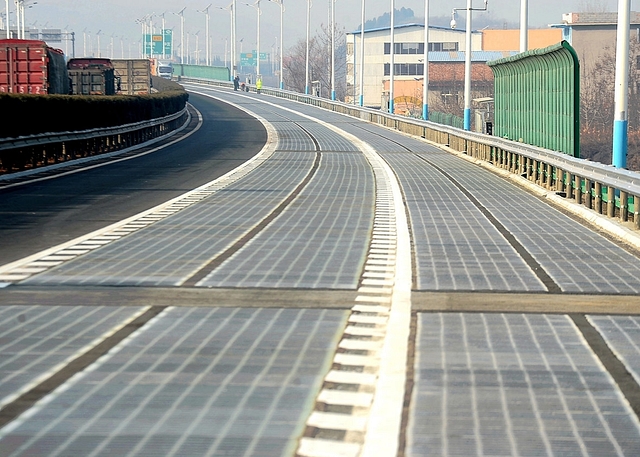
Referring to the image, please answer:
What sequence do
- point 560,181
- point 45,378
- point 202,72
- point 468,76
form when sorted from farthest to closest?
point 202,72
point 468,76
point 560,181
point 45,378

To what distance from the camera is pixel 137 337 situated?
8.71 m

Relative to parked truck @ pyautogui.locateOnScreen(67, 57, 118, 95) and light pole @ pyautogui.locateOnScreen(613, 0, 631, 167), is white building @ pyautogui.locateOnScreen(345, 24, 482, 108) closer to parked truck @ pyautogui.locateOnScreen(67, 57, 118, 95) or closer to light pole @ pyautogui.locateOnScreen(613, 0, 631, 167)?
parked truck @ pyautogui.locateOnScreen(67, 57, 118, 95)

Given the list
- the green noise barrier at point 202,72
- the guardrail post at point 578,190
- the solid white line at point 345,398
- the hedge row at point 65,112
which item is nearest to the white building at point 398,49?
the green noise barrier at point 202,72

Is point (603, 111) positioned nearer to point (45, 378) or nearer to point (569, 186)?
point (569, 186)

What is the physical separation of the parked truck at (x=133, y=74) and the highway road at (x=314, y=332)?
61290mm

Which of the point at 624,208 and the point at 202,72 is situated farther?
the point at 202,72

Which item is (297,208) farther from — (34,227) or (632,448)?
(632,448)

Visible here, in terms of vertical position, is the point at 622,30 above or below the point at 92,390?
above

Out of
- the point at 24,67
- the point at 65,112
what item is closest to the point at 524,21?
the point at 65,112

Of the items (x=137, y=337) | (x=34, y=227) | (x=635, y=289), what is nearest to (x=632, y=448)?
(x=137, y=337)

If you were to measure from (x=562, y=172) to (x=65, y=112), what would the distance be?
1561cm

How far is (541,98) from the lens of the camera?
28.9 m

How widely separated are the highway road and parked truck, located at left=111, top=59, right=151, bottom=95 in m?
61.3

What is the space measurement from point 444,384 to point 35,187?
18714mm
